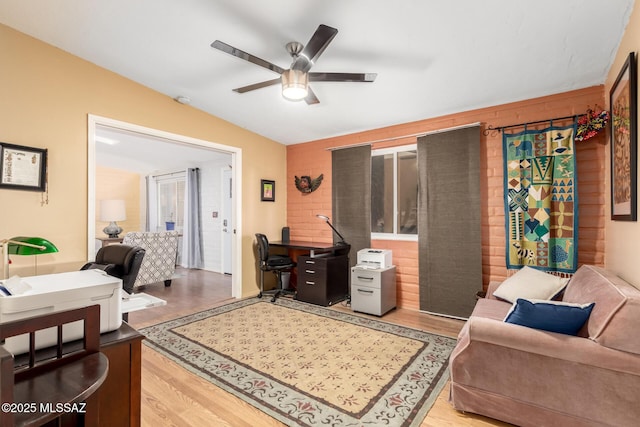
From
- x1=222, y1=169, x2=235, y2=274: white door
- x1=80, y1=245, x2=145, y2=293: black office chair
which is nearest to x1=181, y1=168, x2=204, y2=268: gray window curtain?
x1=222, y1=169, x2=235, y2=274: white door

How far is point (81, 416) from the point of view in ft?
3.04

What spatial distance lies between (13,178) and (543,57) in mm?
4272

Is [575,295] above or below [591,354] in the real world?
above

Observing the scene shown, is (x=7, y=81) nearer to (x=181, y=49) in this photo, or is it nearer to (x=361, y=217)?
(x=181, y=49)

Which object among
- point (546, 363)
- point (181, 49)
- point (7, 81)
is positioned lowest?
point (546, 363)

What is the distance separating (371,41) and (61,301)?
7.88ft

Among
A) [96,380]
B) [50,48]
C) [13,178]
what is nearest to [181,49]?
[50,48]

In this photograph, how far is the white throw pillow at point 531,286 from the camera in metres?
2.41

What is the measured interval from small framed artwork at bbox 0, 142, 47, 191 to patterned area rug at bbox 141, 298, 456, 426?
167 centimetres

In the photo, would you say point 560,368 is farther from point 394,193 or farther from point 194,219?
point 194,219

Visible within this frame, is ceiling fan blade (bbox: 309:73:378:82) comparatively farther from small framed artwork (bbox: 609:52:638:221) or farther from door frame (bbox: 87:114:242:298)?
door frame (bbox: 87:114:242:298)

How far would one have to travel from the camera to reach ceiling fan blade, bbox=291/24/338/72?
1.79 m

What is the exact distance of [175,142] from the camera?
12.1 ft

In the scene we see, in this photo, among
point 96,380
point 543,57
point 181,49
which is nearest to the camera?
point 96,380
